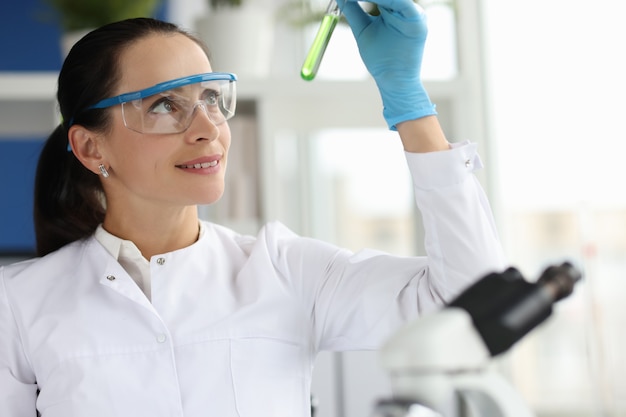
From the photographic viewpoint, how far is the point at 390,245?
3.13 m

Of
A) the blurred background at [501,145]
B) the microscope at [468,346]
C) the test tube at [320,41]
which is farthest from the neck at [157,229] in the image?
the blurred background at [501,145]

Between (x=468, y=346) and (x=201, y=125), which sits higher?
(x=201, y=125)

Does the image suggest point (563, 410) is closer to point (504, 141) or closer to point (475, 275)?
point (504, 141)

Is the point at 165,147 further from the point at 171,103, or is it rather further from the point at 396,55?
the point at 396,55

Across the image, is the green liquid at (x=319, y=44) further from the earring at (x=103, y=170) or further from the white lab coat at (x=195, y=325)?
the earring at (x=103, y=170)

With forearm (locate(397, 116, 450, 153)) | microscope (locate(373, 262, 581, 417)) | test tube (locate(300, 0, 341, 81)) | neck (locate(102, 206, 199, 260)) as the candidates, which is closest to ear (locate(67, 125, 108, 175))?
neck (locate(102, 206, 199, 260))

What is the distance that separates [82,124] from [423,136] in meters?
0.68

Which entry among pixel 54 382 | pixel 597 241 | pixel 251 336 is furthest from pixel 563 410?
pixel 54 382

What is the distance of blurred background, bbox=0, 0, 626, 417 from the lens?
2.74 metres

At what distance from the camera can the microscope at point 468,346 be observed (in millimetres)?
602

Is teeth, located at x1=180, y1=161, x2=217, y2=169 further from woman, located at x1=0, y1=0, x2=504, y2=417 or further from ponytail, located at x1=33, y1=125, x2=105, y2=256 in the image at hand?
ponytail, located at x1=33, y1=125, x2=105, y2=256

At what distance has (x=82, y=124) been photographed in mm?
1530

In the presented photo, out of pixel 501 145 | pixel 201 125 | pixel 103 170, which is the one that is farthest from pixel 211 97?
pixel 501 145

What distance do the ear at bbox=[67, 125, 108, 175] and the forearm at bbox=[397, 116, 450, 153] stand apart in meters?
0.62
